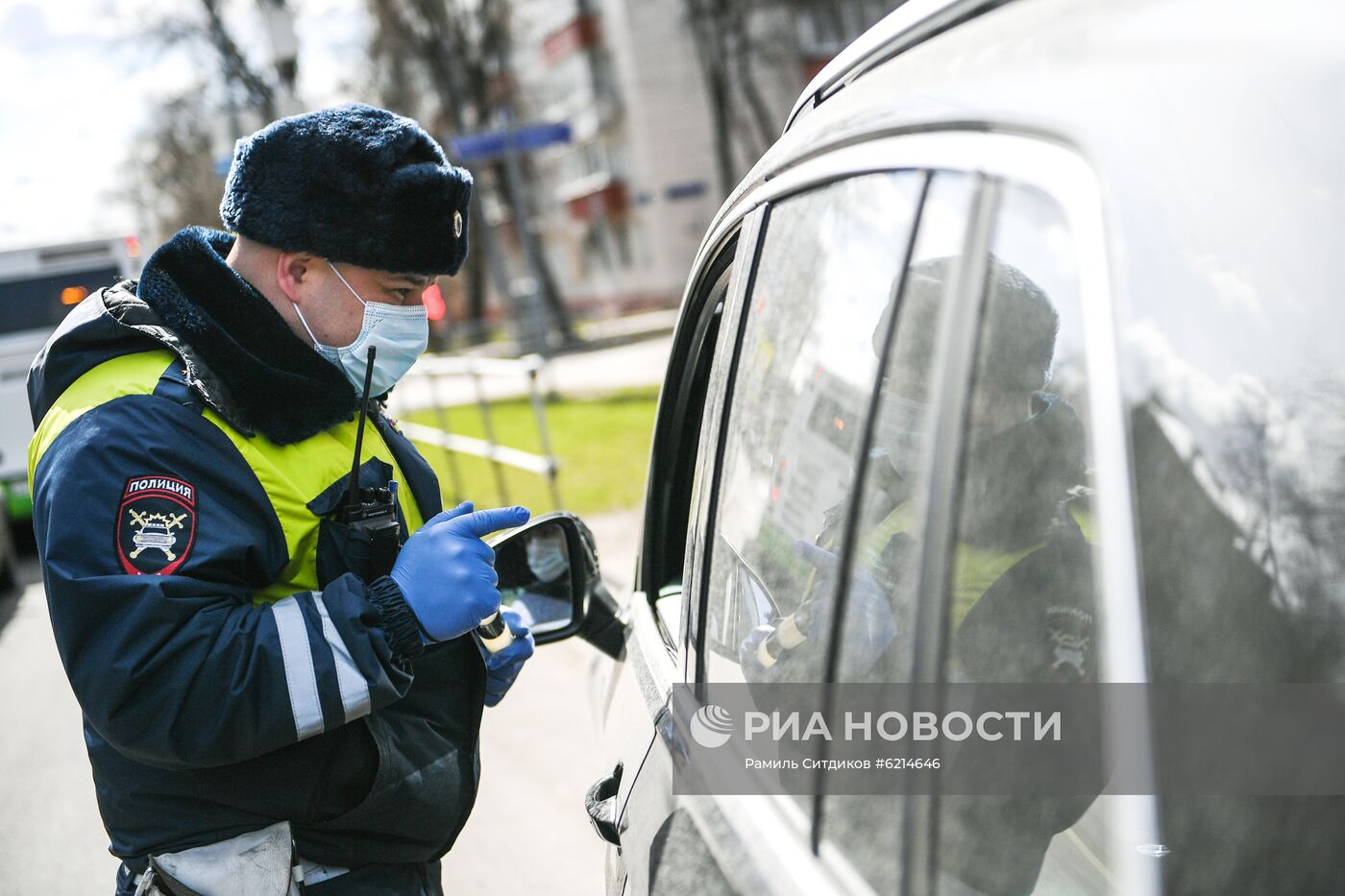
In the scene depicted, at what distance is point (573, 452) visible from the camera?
39.8 ft

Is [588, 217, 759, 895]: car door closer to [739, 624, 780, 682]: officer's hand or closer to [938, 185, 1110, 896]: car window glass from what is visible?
[739, 624, 780, 682]: officer's hand

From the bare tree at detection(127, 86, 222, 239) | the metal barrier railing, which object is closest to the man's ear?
the metal barrier railing

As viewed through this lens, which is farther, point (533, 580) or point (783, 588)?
point (533, 580)

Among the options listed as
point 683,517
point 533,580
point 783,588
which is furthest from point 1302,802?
point 533,580

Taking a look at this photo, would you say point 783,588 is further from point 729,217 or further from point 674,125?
point 674,125

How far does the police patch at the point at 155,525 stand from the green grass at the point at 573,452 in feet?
22.4

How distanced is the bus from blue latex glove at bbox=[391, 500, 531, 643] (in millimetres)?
11242

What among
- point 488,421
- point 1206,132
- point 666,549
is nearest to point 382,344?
point 666,549

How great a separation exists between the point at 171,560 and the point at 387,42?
103 feet

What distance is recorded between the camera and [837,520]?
123 cm

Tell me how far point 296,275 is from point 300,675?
2.20ft

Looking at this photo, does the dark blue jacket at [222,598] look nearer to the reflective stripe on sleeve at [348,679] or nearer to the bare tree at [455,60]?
the reflective stripe on sleeve at [348,679]

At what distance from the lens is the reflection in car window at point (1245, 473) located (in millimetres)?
734

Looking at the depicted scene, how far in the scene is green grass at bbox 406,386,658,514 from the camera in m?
9.73
